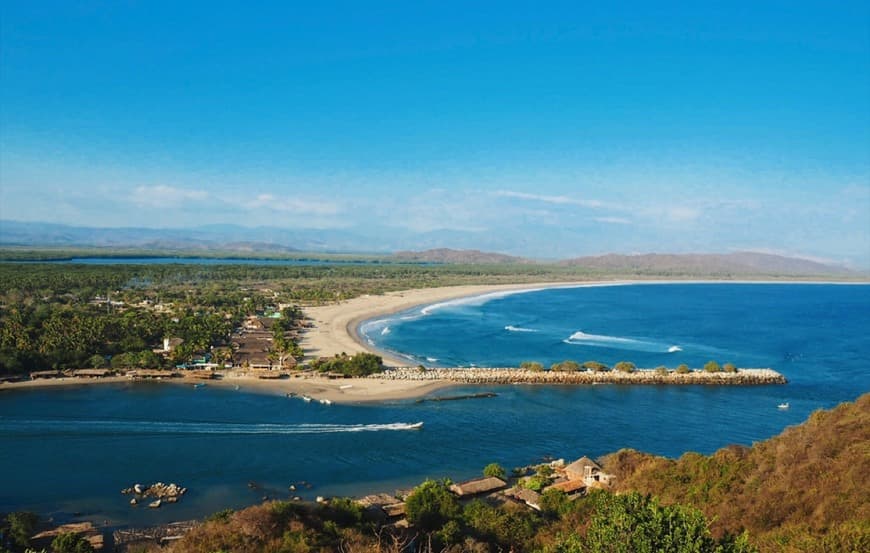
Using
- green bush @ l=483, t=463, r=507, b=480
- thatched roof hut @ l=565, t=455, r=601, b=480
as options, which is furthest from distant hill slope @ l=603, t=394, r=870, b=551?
green bush @ l=483, t=463, r=507, b=480

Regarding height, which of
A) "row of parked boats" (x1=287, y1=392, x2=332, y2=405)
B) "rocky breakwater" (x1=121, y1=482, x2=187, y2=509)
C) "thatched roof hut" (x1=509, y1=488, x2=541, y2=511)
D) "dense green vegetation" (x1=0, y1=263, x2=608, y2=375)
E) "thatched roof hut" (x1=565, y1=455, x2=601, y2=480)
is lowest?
"rocky breakwater" (x1=121, y1=482, x2=187, y2=509)

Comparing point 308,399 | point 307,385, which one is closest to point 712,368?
point 307,385

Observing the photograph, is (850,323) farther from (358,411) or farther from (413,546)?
(413,546)

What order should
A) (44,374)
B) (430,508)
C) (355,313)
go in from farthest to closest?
(355,313) < (44,374) < (430,508)

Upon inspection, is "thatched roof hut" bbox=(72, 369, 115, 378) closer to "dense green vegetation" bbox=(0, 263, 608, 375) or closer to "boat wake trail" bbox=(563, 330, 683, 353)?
"dense green vegetation" bbox=(0, 263, 608, 375)

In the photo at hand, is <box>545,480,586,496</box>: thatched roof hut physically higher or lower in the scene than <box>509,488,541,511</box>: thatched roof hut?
lower

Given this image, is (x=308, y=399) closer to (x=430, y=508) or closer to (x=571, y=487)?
(x=571, y=487)

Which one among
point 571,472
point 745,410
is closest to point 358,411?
point 571,472
